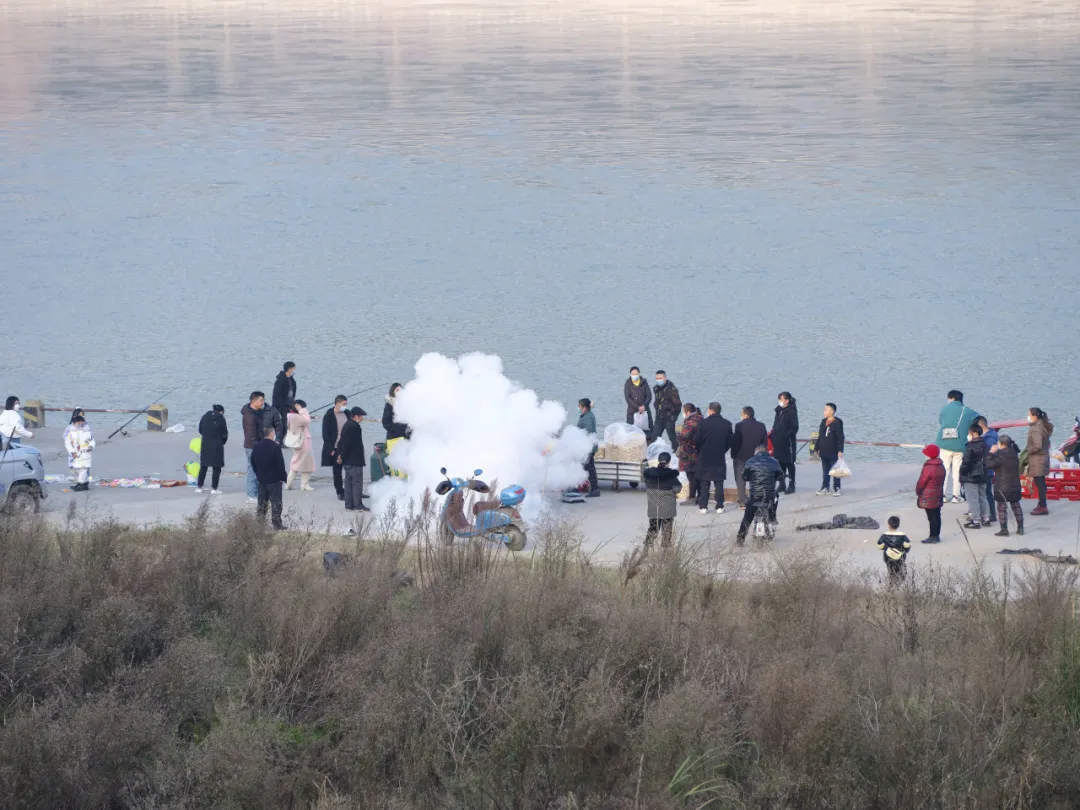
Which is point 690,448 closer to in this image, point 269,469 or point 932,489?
point 932,489

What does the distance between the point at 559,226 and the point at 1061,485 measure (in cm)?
3151

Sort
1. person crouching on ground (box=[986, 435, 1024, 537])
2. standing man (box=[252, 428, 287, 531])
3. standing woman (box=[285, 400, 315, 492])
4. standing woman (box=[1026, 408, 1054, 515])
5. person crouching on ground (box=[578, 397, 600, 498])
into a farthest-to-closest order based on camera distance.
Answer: standing woman (box=[285, 400, 315, 492]), person crouching on ground (box=[578, 397, 600, 498]), standing woman (box=[1026, 408, 1054, 515]), standing man (box=[252, 428, 287, 531]), person crouching on ground (box=[986, 435, 1024, 537])

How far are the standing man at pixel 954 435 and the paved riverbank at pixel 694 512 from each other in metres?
0.49

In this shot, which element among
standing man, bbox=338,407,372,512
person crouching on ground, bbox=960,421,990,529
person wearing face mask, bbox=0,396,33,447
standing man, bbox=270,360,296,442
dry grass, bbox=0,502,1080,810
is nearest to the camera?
dry grass, bbox=0,502,1080,810

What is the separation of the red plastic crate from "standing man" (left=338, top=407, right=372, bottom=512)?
7.73m

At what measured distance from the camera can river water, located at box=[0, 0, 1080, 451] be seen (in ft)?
106

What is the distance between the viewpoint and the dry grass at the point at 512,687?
8.89 m

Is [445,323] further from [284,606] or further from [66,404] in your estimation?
[284,606]

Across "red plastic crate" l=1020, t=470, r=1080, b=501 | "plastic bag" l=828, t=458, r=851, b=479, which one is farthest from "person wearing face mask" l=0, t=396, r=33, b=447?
"red plastic crate" l=1020, t=470, r=1080, b=501

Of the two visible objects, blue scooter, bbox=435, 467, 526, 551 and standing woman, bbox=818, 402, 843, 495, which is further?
standing woman, bbox=818, 402, 843, 495

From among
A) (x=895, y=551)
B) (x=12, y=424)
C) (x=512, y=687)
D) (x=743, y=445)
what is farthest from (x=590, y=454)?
(x=512, y=687)

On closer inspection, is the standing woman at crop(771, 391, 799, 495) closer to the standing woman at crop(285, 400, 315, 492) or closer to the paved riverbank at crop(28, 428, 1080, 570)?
the paved riverbank at crop(28, 428, 1080, 570)

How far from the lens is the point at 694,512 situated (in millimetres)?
17344

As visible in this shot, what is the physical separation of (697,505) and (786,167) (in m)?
41.2
